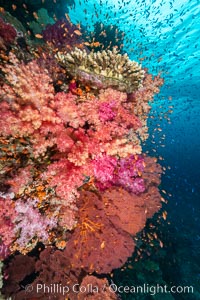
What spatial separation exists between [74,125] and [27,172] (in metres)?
1.48

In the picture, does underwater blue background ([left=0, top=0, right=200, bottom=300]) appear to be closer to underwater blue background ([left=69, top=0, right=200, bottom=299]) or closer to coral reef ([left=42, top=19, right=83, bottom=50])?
underwater blue background ([left=69, top=0, right=200, bottom=299])

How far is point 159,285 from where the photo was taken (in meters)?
10.8

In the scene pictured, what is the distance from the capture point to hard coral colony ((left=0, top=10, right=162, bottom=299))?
148 inches

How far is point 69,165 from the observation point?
398 cm

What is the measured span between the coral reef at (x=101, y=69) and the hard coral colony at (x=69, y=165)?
2 cm

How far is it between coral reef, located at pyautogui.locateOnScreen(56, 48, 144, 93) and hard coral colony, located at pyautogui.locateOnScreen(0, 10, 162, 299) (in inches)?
0.8

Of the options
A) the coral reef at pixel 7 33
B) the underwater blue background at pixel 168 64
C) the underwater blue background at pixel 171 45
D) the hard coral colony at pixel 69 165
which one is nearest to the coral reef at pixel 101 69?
the hard coral colony at pixel 69 165

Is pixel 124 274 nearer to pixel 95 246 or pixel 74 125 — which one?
pixel 95 246

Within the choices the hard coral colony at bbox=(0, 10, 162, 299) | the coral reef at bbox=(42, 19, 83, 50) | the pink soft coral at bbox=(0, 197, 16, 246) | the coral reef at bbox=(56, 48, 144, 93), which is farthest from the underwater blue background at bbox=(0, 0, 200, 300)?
the pink soft coral at bbox=(0, 197, 16, 246)

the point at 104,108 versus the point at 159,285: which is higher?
the point at 104,108

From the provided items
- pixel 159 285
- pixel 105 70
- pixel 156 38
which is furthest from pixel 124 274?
pixel 156 38

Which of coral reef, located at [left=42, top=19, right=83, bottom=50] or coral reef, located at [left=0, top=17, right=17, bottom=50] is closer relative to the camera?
coral reef, located at [left=0, top=17, right=17, bottom=50]

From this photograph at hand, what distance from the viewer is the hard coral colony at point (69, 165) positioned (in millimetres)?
3771

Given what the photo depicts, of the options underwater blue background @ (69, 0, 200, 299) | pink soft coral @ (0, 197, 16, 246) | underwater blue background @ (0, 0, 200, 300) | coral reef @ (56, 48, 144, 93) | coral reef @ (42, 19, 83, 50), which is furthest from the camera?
underwater blue background @ (69, 0, 200, 299)
